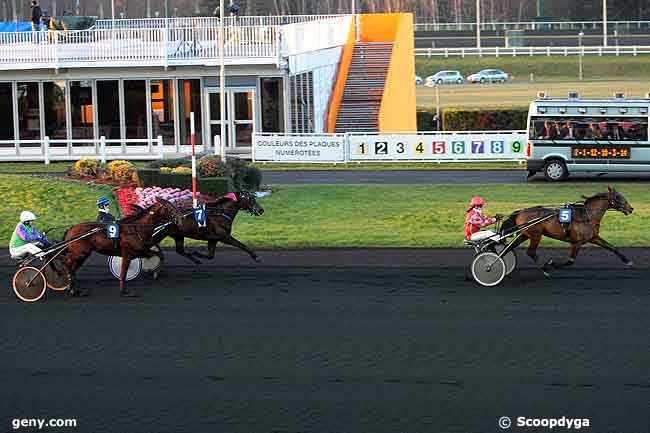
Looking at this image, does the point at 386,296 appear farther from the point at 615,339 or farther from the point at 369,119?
the point at 369,119

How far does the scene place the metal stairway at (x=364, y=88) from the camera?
1874 inches

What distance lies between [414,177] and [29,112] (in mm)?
15758

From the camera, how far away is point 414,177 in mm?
33375

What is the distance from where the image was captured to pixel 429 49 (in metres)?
84.1

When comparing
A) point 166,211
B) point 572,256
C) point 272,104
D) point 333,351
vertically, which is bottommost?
point 333,351

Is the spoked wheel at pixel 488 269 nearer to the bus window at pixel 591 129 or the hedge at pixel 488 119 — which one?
the bus window at pixel 591 129

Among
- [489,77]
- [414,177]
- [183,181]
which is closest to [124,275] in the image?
[183,181]

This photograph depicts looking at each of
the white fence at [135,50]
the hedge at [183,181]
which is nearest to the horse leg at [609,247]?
the hedge at [183,181]

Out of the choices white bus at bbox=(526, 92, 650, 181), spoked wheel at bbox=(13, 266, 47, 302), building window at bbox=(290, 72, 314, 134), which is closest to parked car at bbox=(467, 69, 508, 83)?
building window at bbox=(290, 72, 314, 134)

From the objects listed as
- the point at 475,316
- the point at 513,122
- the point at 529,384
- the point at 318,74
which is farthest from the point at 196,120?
the point at 529,384

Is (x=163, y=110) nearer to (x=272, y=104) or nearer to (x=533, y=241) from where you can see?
(x=272, y=104)

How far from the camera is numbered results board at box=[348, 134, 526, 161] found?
122ft

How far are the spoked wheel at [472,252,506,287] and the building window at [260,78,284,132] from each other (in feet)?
83.3

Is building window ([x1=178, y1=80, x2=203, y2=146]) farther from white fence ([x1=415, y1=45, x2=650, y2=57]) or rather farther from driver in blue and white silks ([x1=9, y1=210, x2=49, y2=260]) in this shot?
white fence ([x1=415, y1=45, x2=650, y2=57])
